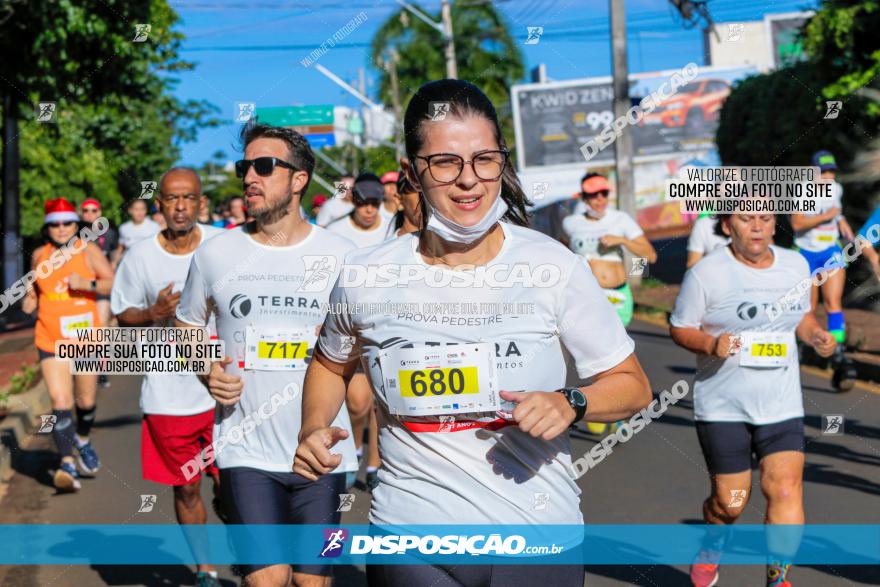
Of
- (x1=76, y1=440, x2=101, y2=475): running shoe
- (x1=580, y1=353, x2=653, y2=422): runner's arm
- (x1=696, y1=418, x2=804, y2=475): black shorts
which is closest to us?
(x1=580, y1=353, x2=653, y2=422): runner's arm

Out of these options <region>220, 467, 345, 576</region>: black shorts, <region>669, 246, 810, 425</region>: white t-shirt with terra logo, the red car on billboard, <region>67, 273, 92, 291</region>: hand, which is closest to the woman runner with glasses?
<region>220, 467, 345, 576</region>: black shorts

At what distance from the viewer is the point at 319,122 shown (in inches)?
491

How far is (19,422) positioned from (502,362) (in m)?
9.52

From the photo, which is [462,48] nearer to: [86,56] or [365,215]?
[86,56]

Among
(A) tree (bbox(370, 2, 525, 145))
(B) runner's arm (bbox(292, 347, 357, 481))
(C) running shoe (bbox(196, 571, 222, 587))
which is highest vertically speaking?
(A) tree (bbox(370, 2, 525, 145))

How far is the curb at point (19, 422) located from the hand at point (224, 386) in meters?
5.52

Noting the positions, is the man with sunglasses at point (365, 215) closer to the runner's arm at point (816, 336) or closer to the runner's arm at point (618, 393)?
the runner's arm at point (816, 336)

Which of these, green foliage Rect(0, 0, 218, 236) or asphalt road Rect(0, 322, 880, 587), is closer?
asphalt road Rect(0, 322, 880, 587)

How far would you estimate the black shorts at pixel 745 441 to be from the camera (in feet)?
18.1

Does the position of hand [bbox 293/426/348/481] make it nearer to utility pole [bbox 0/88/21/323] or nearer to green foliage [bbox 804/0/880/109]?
green foliage [bbox 804/0/880/109]

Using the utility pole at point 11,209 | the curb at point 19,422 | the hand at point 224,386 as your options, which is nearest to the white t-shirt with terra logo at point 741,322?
the hand at point 224,386

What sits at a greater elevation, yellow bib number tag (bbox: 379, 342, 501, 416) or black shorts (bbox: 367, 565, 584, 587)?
yellow bib number tag (bbox: 379, 342, 501, 416)

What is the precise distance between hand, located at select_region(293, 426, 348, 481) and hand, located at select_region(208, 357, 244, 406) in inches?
60.2

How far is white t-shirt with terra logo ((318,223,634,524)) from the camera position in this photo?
3090mm
